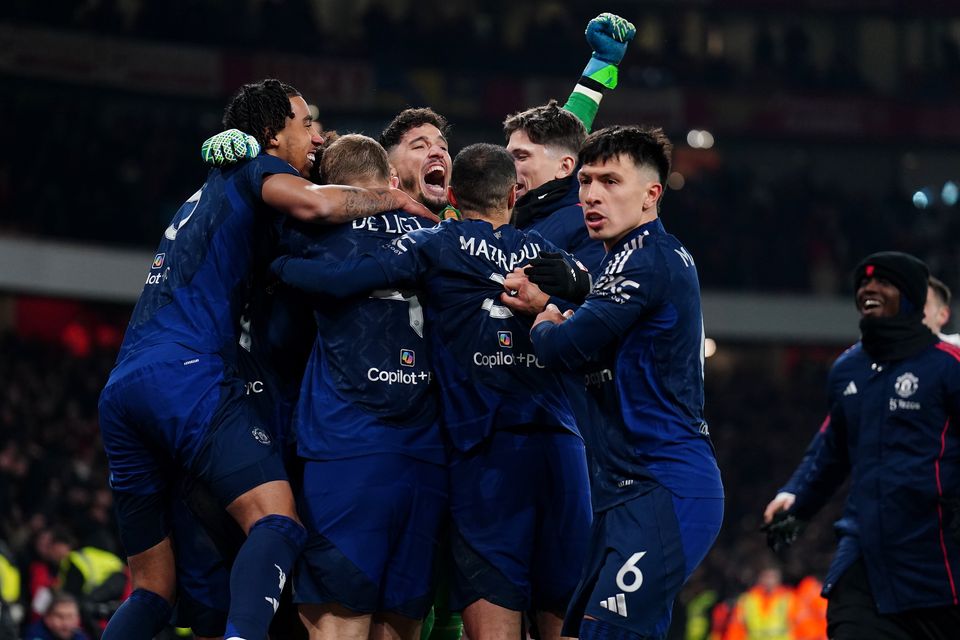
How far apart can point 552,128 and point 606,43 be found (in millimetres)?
838

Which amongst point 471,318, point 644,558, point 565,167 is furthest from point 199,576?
point 565,167

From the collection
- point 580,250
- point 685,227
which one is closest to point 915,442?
point 580,250

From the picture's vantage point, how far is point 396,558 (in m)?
5.26

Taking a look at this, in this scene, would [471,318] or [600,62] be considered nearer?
[471,318]

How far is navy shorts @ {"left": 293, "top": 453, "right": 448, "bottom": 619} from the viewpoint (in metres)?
5.14

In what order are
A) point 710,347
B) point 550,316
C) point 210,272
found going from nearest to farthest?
point 550,316
point 210,272
point 710,347

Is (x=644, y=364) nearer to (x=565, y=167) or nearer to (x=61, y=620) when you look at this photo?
(x=565, y=167)

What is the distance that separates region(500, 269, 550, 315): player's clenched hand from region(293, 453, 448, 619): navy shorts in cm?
73

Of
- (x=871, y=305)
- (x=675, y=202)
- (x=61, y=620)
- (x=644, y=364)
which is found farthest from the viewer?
(x=675, y=202)

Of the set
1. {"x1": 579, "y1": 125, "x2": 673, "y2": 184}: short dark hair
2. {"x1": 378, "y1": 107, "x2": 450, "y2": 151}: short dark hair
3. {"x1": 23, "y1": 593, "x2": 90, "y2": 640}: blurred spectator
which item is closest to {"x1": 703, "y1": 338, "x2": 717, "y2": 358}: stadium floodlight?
{"x1": 23, "y1": 593, "x2": 90, "y2": 640}: blurred spectator

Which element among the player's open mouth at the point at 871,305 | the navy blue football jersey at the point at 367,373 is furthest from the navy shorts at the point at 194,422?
the player's open mouth at the point at 871,305

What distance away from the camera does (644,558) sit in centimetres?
466

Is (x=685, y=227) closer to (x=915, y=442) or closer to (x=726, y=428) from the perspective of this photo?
(x=726, y=428)

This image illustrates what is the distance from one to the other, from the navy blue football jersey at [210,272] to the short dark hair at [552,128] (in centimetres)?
125
